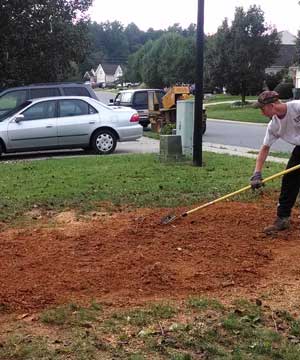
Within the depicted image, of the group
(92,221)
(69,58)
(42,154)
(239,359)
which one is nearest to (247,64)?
(69,58)

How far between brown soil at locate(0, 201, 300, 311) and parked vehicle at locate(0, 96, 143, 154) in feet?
24.6

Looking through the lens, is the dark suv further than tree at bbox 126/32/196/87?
No

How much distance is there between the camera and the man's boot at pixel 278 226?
613cm

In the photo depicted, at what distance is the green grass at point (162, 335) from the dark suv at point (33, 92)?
38.4 feet

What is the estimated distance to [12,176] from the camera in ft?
34.4

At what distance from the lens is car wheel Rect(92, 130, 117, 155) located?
14672mm

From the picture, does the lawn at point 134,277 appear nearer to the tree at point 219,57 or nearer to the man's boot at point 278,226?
the man's boot at point 278,226

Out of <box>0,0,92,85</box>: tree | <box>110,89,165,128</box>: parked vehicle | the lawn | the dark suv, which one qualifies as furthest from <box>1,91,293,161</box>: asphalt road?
<box>0,0,92,85</box>: tree

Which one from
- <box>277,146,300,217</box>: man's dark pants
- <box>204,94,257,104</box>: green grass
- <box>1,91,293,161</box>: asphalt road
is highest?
<box>277,146,300,217</box>: man's dark pants

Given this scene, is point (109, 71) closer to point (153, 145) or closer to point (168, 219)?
point (153, 145)

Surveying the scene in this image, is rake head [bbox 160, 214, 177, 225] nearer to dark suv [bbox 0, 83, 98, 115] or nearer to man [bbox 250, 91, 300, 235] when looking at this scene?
man [bbox 250, 91, 300, 235]

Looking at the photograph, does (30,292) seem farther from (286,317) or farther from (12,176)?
(12,176)

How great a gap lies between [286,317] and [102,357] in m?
1.33

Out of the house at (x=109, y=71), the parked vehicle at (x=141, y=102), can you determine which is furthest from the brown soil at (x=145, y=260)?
the house at (x=109, y=71)
